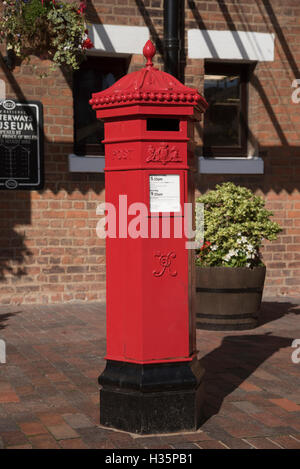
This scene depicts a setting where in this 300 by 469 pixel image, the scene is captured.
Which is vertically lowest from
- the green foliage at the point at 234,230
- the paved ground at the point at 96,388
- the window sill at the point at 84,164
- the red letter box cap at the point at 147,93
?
the paved ground at the point at 96,388

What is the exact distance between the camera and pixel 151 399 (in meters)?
4.01

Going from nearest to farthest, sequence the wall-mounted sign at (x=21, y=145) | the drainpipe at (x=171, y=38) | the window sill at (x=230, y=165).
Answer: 1. the drainpipe at (x=171, y=38)
2. the wall-mounted sign at (x=21, y=145)
3. the window sill at (x=230, y=165)

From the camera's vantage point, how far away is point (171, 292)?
4.07 metres

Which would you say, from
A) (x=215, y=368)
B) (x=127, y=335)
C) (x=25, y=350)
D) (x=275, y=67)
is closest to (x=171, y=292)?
(x=127, y=335)

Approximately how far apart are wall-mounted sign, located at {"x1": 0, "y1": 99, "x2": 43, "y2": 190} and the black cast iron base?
17.4 ft

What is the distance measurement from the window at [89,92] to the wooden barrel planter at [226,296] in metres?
3.26

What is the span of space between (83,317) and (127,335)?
13.4 feet

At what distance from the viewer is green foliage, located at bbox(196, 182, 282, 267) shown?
23.7 feet

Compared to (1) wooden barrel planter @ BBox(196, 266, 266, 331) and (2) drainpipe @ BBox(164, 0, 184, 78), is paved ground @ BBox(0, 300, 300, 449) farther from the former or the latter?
(2) drainpipe @ BBox(164, 0, 184, 78)

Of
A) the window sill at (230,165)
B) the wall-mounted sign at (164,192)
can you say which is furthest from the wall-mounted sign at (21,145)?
the wall-mounted sign at (164,192)

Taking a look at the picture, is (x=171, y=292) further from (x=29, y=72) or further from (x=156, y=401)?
(x=29, y=72)

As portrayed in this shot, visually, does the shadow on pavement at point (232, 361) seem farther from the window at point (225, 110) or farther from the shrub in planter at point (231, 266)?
the window at point (225, 110)

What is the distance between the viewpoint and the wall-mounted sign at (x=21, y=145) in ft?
29.0

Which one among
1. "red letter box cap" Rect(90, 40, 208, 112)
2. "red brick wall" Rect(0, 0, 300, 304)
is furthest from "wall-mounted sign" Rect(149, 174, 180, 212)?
"red brick wall" Rect(0, 0, 300, 304)
